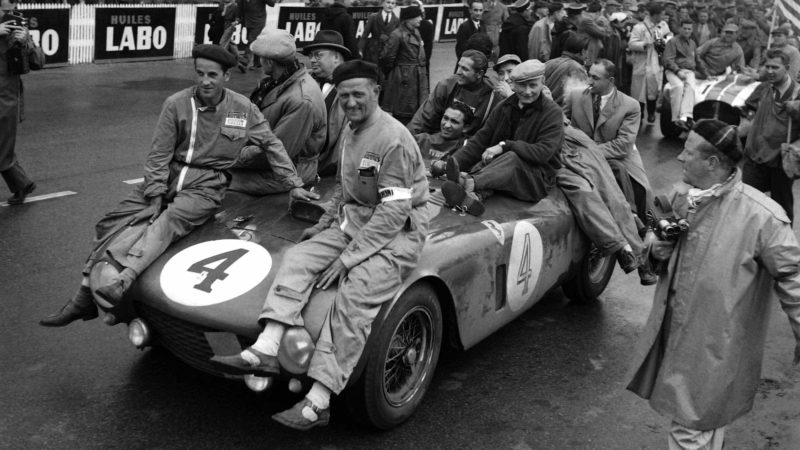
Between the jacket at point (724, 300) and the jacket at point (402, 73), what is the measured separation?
7.68 m

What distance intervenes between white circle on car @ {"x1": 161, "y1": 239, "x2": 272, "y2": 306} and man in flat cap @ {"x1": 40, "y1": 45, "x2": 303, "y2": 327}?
22cm

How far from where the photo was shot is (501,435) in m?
4.87

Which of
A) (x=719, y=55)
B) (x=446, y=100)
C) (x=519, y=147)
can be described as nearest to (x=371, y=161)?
(x=519, y=147)

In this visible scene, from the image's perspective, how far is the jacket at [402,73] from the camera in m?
11.5

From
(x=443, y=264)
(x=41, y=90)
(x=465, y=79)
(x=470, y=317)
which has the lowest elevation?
(x=41, y=90)

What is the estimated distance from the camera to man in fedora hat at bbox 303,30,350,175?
650 centimetres

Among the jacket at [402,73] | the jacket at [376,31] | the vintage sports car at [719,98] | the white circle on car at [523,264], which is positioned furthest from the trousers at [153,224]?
the vintage sports car at [719,98]

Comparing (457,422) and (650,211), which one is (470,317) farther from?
(650,211)

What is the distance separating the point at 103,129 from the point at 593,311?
7572mm

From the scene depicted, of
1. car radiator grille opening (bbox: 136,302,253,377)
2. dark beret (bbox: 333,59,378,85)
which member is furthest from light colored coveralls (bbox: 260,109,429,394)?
car radiator grille opening (bbox: 136,302,253,377)

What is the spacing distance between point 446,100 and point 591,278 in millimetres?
2040

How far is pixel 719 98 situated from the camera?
13.3 meters

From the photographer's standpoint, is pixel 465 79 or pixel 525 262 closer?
pixel 525 262

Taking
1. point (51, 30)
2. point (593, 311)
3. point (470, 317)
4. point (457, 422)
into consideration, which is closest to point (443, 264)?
point (470, 317)
